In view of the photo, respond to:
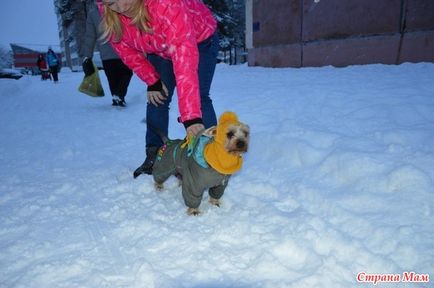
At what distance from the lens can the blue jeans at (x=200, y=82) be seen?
283 cm

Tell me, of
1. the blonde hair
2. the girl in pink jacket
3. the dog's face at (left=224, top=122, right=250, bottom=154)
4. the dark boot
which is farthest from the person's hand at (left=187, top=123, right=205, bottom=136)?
the dark boot

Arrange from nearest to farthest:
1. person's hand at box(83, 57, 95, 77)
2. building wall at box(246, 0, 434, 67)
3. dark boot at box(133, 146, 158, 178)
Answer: dark boot at box(133, 146, 158, 178) < person's hand at box(83, 57, 95, 77) < building wall at box(246, 0, 434, 67)

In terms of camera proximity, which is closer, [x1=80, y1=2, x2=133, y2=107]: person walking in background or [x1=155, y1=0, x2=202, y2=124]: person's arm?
[x1=155, y1=0, x2=202, y2=124]: person's arm

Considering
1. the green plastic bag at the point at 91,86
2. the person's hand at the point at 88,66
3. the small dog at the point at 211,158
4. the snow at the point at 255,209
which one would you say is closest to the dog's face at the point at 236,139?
the small dog at the point at 211,158

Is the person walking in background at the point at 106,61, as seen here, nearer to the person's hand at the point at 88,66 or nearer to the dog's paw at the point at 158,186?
the person's hand at the point at 88,66

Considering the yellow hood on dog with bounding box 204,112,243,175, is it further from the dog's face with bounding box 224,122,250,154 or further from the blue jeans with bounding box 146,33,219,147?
the blue jeans with bounding box 146,33,219,147

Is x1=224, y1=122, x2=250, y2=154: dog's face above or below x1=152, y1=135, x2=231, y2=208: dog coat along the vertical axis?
above

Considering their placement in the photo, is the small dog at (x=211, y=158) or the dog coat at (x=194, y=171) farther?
the dog coat at (x=194, y=171)

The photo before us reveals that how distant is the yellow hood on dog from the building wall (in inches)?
304

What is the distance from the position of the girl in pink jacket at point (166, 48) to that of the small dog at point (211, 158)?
159mm

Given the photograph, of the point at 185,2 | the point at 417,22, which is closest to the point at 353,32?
the point at 417,22

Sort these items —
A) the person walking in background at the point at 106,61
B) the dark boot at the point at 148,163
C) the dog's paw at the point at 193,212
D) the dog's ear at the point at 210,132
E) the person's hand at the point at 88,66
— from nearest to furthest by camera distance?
the dog's ear at the point at 210,132
the dog's paw at the point at 193,212
the dark boot at the point at 148,163
the person walking in background at the point at 106,61
the person's hand at the point at 88,66

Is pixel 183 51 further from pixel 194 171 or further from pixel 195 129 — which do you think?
pixel 194 171

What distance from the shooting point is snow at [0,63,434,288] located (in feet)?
6.33
